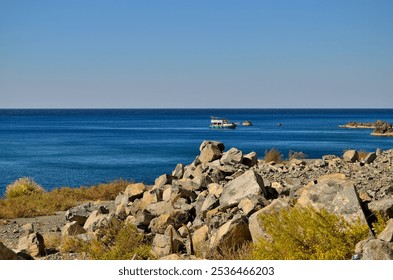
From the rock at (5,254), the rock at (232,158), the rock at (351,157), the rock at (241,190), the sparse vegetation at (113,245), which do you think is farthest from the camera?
the rock at (351,157)

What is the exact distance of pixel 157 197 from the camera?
49.1ft

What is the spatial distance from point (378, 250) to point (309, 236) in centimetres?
148

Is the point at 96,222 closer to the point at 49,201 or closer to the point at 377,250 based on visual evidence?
the point at 49,201

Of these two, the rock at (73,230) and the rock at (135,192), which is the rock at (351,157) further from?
the rock at (73,230)

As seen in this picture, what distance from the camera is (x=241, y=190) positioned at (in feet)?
41.0

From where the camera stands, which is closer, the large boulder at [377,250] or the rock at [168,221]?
the large boulder at [377,250]

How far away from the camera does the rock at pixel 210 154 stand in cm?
1886

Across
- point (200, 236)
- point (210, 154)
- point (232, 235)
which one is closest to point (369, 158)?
point (210, 154)

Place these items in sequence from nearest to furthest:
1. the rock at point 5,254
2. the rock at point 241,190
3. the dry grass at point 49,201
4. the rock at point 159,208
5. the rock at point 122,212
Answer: the rock at point 5,254, the rock at point 241,190, the rock at point 159,208, the rock at point 122,212, the dry grass at point 49,201

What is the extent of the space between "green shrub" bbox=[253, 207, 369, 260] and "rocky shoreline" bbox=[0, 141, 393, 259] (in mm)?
380

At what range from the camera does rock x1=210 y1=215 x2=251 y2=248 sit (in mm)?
10055

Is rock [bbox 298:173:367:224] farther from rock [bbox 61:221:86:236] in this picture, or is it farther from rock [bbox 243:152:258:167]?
rock [bbox 243:152:258:167]

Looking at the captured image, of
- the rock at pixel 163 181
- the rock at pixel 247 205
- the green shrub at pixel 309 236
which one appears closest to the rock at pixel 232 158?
the rock at pixel 163 181

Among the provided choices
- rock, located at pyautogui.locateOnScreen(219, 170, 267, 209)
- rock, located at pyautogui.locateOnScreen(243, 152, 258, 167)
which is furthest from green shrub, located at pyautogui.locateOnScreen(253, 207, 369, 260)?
rock, located at pyautogui.locateOnScreen(243, 152, 258, 167)
